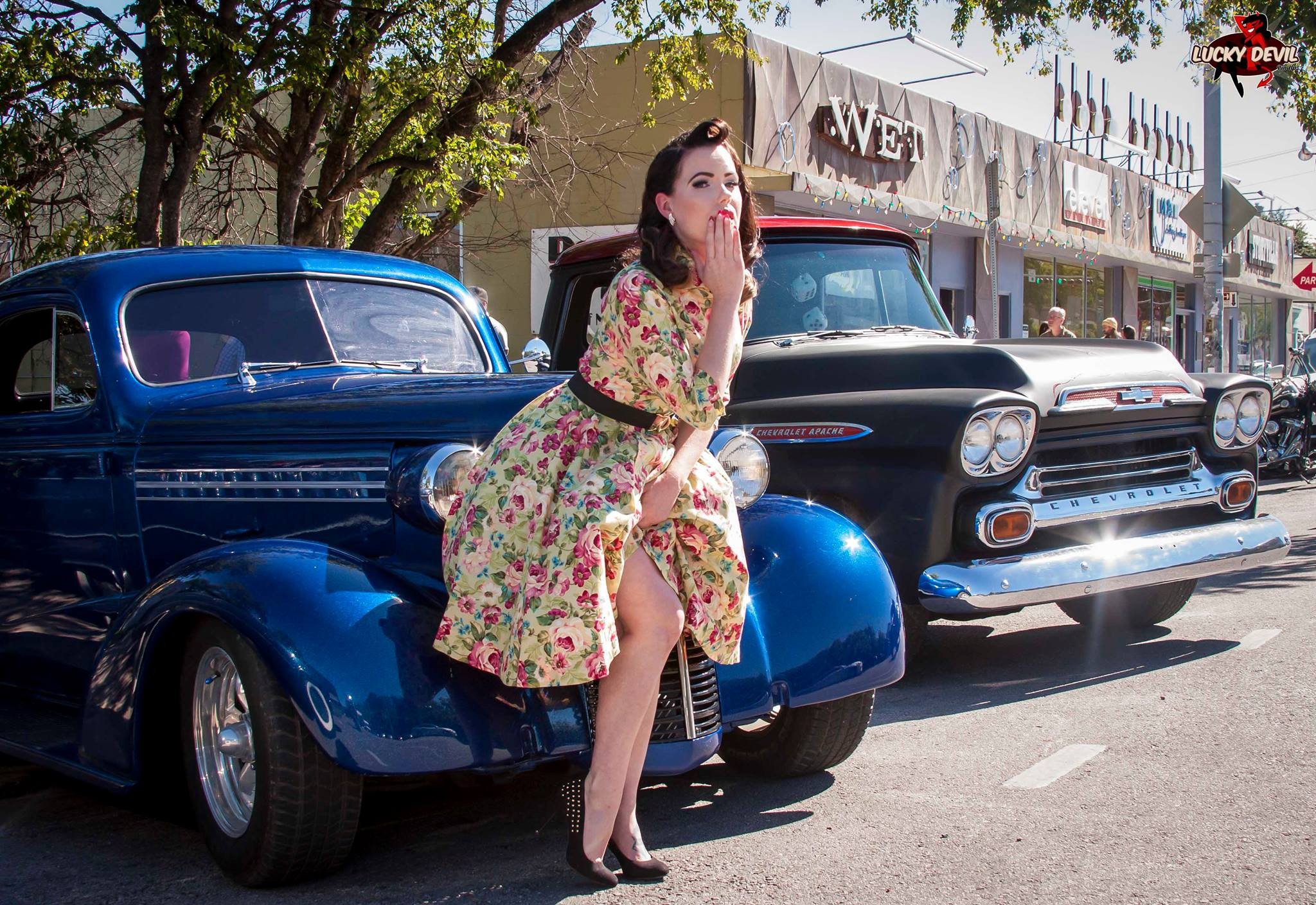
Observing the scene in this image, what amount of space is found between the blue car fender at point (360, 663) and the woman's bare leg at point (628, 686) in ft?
0.56

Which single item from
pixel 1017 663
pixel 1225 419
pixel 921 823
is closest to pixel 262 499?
pixel 921 823

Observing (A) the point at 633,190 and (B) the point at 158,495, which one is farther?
(A) the point at 633,190

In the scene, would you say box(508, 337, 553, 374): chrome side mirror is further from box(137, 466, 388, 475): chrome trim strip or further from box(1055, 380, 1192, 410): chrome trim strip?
box(1055, 380, 1192, 410): chrome trim strip

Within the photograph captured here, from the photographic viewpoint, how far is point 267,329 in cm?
436

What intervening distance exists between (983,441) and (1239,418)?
176cm

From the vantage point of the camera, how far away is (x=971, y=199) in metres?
21.3

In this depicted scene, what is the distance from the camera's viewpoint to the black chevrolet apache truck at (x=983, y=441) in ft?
16.3

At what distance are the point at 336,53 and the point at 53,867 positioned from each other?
24.9 feet

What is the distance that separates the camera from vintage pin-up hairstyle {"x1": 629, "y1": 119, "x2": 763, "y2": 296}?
294 centimetres

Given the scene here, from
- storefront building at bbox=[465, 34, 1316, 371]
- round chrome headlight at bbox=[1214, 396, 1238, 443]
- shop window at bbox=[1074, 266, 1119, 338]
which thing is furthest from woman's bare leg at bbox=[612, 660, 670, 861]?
shop window at bbox=[1074, 266, 1119, 338]

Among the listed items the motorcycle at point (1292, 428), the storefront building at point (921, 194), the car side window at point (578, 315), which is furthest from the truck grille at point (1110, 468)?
the motorcycle at point (1292, 428)

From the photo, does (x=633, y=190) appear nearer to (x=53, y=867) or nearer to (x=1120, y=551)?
(x=1120, y=551)

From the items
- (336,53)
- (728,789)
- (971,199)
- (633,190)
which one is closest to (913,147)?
(971,199)

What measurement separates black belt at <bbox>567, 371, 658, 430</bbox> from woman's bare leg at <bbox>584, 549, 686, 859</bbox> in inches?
12.1
